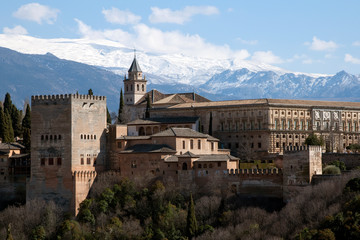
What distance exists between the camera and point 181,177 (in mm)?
69188

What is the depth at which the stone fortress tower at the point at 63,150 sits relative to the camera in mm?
70750

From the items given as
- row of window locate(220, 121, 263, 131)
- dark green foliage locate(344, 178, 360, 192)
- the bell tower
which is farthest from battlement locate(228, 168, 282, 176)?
the bell tower

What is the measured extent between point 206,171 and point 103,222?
34.1ft

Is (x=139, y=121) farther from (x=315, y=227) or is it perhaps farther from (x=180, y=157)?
(x=315, y=227)

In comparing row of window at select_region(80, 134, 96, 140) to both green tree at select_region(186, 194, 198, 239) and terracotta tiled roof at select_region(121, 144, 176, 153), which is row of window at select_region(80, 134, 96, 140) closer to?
terracotta tiled roof at select_region(121, 144, 176, 153)

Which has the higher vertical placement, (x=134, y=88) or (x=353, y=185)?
(x=134, y=88)

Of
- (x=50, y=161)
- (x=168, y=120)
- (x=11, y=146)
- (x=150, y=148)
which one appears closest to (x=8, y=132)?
(x=11, y=146)

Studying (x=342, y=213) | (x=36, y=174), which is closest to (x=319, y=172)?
(x=342, y=213)

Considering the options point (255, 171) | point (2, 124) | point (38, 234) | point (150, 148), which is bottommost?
point (38, 234)

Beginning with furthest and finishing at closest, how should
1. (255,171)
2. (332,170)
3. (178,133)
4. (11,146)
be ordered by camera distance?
(11,146), (178,133), (255,171), (332,170)

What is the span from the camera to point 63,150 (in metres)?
71.0

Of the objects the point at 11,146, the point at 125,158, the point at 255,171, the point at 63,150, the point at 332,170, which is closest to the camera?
the point at 332,170

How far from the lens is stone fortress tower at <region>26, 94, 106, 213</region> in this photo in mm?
70750

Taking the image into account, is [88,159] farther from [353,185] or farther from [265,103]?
[265,103]
